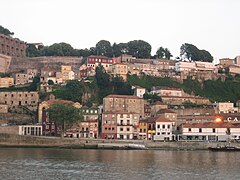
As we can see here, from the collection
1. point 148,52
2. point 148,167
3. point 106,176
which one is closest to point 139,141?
point 148,167

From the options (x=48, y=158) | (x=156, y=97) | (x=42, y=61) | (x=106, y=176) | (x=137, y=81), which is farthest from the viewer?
(x=42, y=61)

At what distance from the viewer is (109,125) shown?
263 ft

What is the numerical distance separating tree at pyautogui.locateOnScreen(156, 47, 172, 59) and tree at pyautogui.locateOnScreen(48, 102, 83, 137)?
64.9 metres

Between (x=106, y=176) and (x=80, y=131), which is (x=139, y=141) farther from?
(x=106, y=176)

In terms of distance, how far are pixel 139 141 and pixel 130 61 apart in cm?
4898

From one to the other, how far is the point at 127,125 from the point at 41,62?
44.9 m

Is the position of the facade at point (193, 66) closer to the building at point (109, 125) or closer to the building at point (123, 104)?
the building at point (123, 104)

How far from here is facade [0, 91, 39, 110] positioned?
92.2 m

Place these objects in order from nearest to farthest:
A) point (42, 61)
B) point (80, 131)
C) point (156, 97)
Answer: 1. point (80, 131)
2. point (156, 97)
3. point (42, 61)

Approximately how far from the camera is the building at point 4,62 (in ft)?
377

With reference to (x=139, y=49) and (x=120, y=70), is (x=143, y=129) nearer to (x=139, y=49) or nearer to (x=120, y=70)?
(x=120, y=70)

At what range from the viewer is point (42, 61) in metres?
118

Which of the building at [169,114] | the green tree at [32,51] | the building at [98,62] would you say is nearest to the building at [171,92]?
the building at [169,114]

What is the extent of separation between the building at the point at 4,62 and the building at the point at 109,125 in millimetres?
43813
